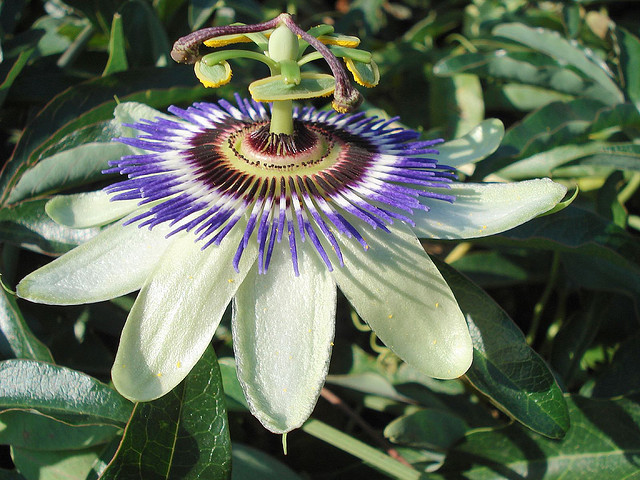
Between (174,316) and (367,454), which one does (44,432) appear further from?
(367,454)

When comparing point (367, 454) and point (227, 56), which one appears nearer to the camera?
point (227, 56)

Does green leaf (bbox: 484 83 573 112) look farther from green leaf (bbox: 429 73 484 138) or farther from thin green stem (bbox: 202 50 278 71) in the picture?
thin green stem (bbox: 202 50 278 71)

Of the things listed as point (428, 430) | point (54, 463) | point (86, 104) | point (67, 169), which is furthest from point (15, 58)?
point (428, 430)

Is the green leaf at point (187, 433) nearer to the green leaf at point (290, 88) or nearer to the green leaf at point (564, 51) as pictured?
the green leaf at point (290, 88)

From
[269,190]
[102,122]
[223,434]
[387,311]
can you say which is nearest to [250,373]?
[223,434]

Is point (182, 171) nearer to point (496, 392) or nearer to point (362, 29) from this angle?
point (496, 392)

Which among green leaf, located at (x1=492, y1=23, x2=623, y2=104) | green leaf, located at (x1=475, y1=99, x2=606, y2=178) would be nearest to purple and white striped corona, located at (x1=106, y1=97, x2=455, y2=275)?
green leaf, located at (x1=475, y1=99, x2=606, y2=178)
